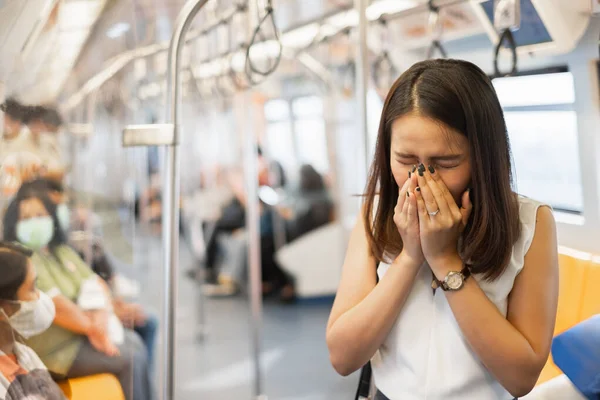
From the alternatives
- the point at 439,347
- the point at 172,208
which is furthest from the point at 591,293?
the point at 172,208

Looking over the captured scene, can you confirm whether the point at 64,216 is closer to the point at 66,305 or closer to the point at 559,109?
the point at 66,305

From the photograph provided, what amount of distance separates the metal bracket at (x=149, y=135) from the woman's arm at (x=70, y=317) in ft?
1.38

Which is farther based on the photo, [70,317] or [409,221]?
[70,317]

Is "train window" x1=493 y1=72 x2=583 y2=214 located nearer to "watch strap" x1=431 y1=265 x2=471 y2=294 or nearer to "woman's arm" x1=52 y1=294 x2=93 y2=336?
"watch strap" x1=431 y1=265 x2=471 y2=294

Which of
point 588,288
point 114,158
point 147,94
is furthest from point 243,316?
point 588,288

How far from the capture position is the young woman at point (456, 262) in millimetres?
1164

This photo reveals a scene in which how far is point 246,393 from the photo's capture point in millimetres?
4004

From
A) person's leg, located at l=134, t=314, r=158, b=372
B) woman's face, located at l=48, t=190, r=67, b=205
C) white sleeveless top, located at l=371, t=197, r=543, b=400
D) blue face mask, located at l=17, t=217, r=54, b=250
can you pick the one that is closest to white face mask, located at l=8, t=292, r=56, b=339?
blue face mask, located at l=17, t=217, r=54, b=250

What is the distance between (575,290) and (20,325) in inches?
53.0

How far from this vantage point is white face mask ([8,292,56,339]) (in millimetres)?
1438

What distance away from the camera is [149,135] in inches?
62.6

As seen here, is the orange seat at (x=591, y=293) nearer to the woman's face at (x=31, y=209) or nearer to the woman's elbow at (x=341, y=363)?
the woman's elbow at (x=341, y=363)

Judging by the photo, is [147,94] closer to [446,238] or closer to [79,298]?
[79,298]

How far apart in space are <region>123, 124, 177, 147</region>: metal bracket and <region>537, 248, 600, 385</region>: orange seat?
104cm
